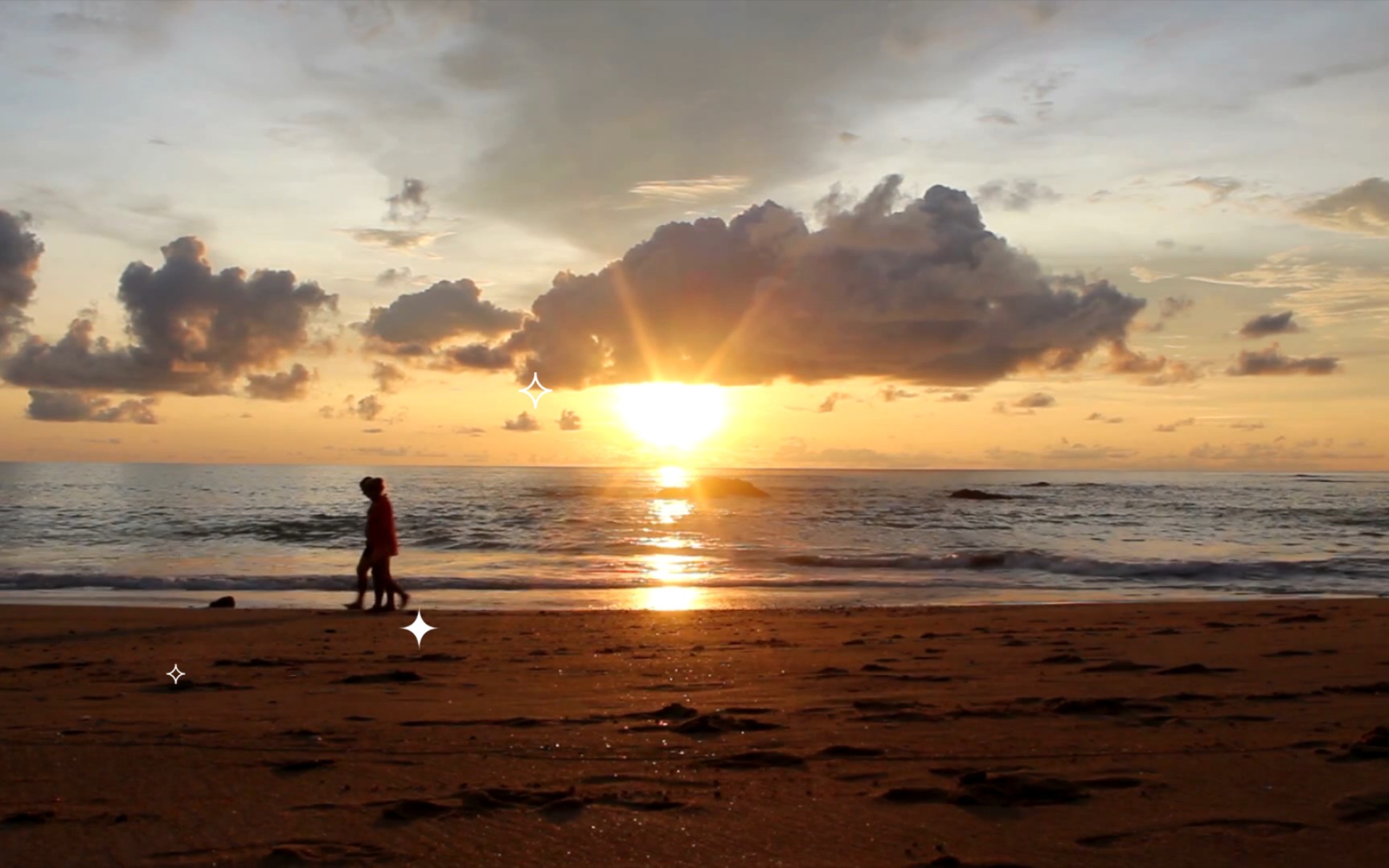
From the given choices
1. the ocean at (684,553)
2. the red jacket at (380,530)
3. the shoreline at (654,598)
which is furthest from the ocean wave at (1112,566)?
the red jacket at (380,530)

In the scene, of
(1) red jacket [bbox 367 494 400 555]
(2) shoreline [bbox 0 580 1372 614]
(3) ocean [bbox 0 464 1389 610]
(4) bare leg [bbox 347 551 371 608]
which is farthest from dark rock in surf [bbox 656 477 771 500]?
(1) red jacket [bbox 367 494 400 555]

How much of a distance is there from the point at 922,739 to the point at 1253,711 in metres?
2.48

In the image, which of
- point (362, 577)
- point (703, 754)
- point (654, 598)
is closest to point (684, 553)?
point (654, 598)

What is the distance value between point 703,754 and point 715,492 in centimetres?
7549

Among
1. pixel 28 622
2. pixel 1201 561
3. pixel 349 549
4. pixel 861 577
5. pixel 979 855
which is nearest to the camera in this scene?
pixel 979 855

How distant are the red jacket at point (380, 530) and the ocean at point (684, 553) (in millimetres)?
2926

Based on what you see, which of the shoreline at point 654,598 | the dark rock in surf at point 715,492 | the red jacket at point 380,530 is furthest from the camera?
the dark rock in surf at point 715,492

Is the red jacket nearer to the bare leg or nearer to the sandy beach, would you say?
the bare leg

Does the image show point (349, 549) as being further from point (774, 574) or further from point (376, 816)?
point (376, 816)

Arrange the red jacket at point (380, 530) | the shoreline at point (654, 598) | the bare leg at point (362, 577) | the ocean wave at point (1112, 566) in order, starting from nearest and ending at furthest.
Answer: the red jacket at point (380, 530) < the bare leg at point (362, 577) < the shoreline at point (654, 598) < the ocean wave at point (1112, 566)

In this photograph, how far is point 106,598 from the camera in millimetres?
17406

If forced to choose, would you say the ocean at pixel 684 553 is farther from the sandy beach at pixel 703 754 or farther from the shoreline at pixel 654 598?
the sandy beach at pixel 703 754

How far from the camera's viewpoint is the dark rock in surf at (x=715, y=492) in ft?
249

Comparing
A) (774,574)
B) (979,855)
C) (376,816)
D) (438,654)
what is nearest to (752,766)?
(979,855)
